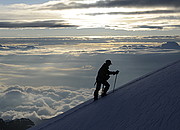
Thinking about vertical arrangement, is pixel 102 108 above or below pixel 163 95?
below

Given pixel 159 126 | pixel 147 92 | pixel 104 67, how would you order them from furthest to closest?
1. pixel 104 67
2. pixel 147 92
3. pixel 159 126

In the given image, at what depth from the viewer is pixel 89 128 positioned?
9859 millimetres

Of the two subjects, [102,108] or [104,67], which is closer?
[102,108]

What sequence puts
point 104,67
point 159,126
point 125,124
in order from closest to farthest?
point 159,126
point 125,124
point 104,67

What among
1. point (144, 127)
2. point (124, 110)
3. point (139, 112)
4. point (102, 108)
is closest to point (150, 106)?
point (139, 112)

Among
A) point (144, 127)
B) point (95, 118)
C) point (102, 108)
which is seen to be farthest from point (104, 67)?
point (144, 127)

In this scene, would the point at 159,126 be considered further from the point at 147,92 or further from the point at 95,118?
the point at 147,92

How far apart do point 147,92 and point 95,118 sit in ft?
10.8

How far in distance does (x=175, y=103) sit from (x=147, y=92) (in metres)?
3.06

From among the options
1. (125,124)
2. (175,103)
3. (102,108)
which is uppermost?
(175,103)

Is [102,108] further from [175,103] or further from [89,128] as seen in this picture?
[175,103]

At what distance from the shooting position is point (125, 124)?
8.73m

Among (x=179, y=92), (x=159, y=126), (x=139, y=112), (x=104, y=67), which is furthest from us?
(x=104, y=67)

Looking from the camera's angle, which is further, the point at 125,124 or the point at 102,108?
the point at 102,108
